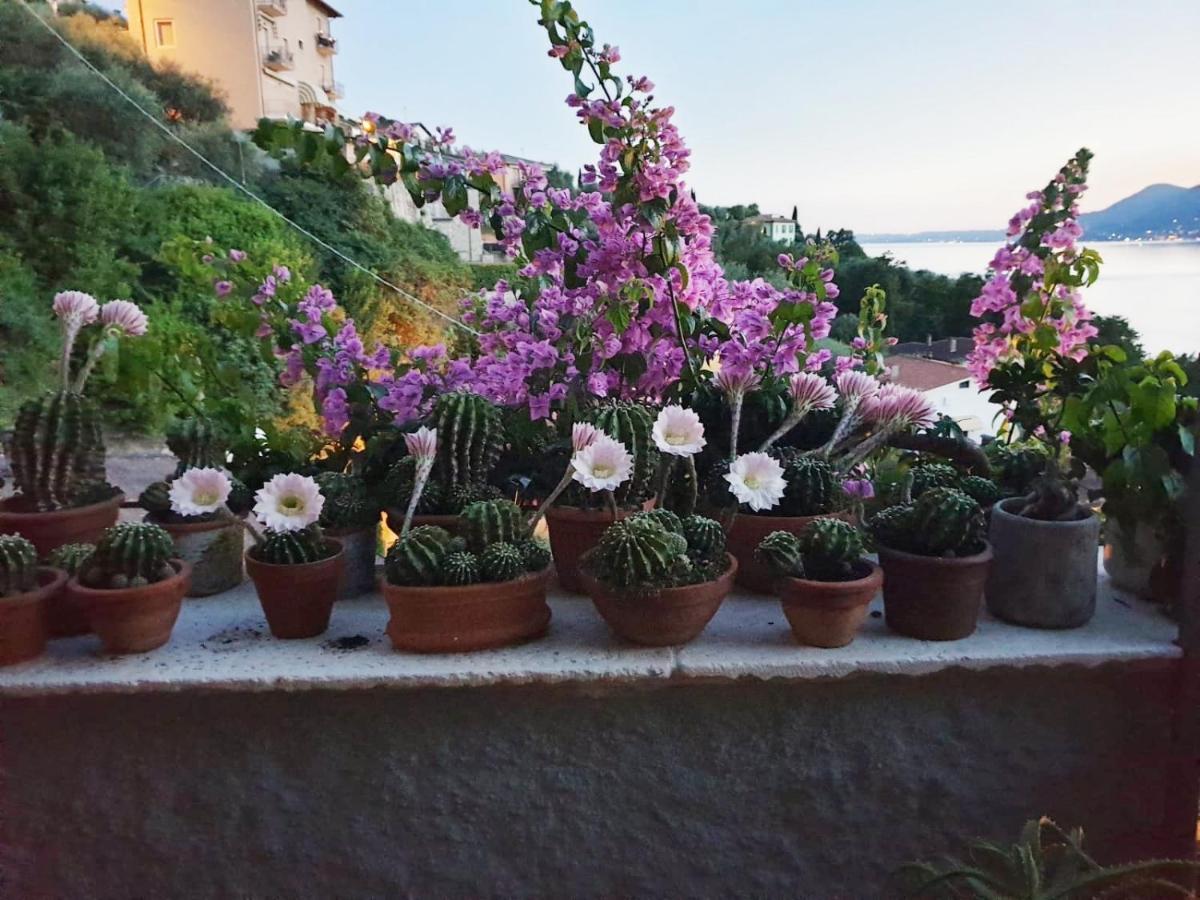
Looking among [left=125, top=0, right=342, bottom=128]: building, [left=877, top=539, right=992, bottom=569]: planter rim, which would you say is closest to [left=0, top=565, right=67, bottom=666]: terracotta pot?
[left=877, top=539, right=992, bottom=569]: planter rim

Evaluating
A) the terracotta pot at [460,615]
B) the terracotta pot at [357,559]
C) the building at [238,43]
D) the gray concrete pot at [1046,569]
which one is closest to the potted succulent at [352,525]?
the terracotta pot at [357,559]

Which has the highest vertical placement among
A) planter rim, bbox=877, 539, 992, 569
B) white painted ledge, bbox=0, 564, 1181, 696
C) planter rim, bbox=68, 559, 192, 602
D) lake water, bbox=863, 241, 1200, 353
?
lake water, bbox=863, 241, 1200, 353

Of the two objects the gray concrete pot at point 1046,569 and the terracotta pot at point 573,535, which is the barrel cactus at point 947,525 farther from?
the terracotta pot at point 573,535

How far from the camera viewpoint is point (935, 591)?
3.74ft

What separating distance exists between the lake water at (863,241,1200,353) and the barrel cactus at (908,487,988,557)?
1.52ft

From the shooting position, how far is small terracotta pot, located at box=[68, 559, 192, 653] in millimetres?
1104

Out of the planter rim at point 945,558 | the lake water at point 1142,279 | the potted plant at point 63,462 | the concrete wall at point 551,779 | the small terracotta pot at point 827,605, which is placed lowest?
the concrete wall at point 551,779

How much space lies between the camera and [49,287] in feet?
28.6

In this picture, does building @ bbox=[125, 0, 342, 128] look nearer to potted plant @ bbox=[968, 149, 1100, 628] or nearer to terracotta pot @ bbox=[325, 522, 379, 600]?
potted plant @ bbox=[968, 149, 1100, 628]

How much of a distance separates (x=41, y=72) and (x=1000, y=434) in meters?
12.9

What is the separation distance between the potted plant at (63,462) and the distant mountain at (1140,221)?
1.64 m

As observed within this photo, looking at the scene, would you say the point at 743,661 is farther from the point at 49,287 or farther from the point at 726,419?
the point at 49,287

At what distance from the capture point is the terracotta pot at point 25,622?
109 centimetres

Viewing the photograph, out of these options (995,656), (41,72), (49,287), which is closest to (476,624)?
(995,656)
